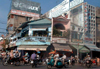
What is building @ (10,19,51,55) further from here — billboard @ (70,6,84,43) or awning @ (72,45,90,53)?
awning @ (72,45,90,53)

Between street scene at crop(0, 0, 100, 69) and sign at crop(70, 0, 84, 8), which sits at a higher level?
sign at crop(70, 0, 84, 8)

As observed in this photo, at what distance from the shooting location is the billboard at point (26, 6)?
35438 mm

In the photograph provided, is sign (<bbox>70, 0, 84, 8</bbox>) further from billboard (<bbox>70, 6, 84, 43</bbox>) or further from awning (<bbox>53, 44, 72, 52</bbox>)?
awning (<bbox>53, 44, 72, 52</bbox>)

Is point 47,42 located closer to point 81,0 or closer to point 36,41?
point 36,41

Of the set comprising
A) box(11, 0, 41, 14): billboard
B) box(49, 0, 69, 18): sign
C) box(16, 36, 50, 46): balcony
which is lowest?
box(16, 36, 50, 46): balcony

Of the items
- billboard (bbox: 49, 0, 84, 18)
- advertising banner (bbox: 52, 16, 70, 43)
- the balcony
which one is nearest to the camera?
the balcony

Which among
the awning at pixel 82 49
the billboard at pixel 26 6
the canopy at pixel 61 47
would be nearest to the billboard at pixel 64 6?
the awning at pixel 82 49

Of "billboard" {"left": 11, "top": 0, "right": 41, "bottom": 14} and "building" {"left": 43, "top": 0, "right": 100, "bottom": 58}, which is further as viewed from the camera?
"billboard" {"left": 11, "top": 0, "right": 41, "bottom": 14}

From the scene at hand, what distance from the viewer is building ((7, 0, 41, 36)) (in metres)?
34.8

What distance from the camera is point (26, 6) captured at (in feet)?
122

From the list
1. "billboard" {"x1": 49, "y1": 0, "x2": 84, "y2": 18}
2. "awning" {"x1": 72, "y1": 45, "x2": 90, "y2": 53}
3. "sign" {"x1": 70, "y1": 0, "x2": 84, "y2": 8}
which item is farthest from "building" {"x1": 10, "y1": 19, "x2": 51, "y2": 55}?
"sign" {"x1": 70, "y1": 0, "x2": 84, "y2": 8}

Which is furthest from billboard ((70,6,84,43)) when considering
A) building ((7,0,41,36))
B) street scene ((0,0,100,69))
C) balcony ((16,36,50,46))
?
building ((7,0,41,36))

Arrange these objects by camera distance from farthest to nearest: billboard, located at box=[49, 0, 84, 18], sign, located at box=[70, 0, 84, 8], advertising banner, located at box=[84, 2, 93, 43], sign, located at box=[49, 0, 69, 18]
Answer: sign, located at box=[49, 0, 69, 18] < billboard, located at box=[49, 0, 84, 18] < sign, located at box=[70, 0, 84, 8] < advertising banner, located at box=[84, 2, 93, 43]

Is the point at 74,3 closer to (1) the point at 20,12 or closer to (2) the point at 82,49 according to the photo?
(2) the point at 82,49
